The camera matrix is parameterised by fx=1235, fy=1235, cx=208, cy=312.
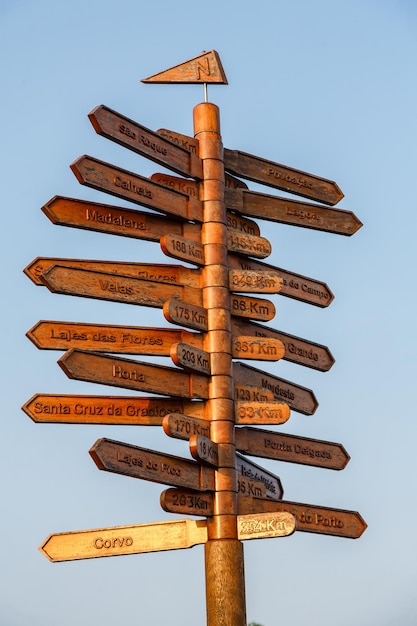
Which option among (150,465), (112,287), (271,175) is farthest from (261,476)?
(271,175)

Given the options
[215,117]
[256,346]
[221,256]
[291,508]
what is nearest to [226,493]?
[291,508]

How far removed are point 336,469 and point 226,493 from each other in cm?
142

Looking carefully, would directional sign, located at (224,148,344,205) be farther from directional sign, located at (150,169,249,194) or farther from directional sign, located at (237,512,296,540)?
directional sign, located at (237,512,296,540)

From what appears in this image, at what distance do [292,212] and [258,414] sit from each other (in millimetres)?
2028

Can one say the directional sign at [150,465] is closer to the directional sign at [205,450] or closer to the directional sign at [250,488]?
the directional sign at [205,450]

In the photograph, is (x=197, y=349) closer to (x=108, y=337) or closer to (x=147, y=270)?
(x=108, y=337)

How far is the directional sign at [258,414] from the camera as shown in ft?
30.2

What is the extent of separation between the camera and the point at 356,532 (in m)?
9.64

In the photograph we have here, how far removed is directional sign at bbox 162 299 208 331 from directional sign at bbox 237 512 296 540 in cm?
145

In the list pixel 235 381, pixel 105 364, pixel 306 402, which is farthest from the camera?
pixel 306 402

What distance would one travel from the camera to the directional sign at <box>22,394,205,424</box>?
340 inches

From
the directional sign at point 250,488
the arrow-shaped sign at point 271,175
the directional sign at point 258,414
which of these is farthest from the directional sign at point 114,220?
the directional sign at point 250,488

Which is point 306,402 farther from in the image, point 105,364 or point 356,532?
point 105,364

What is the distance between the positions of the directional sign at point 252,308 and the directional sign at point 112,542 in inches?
72.5
